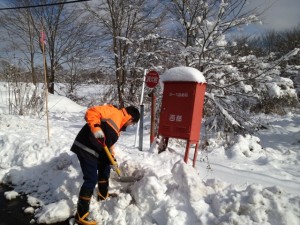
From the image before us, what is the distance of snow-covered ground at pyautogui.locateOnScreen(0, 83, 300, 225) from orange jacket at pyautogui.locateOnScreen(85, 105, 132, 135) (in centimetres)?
87

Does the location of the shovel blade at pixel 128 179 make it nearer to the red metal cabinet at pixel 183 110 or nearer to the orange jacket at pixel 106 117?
the orange jacket at pixel 106 117

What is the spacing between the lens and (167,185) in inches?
168

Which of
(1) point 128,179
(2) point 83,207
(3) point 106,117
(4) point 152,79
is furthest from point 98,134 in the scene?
(4) point 152,79

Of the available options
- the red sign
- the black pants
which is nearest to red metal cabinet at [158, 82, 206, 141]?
the red sign

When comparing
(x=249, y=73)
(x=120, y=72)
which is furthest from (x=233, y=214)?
(x=120, y=72)

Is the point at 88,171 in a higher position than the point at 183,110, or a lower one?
lower

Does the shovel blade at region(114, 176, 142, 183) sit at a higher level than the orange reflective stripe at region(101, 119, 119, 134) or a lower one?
lower

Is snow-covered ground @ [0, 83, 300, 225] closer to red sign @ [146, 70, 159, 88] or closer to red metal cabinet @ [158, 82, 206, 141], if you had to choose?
red metal cabinet @ [158, 82, 206, 141]

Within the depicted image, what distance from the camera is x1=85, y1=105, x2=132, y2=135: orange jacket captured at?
378cm

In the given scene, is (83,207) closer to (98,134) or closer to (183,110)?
(98,134)

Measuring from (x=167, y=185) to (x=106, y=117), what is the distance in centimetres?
131

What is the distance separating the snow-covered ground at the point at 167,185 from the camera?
11.3ft

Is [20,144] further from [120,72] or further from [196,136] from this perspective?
[120,72]

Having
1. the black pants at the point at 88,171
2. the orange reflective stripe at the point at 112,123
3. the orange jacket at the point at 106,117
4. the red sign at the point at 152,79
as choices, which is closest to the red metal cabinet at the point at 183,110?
the red sign at the point at 152,79
